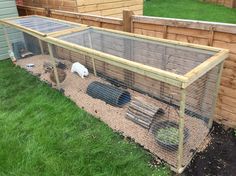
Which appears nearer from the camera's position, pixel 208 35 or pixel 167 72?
pixel 167 72

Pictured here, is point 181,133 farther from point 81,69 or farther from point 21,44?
point 21,44

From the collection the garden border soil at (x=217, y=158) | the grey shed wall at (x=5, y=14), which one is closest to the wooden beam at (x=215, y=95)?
the garden border soil at (x=217, y=158)

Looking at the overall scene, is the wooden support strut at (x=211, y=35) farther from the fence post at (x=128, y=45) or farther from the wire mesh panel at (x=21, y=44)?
the wire mesh panel at (x=21, y=44)

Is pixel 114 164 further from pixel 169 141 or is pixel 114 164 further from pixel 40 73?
pixel 40 73

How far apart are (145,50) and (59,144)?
1.83 m

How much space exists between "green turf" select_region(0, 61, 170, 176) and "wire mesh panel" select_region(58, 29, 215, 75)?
3.67 ft

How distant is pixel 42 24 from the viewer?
558 cm

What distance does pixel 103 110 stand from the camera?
4.37 meters

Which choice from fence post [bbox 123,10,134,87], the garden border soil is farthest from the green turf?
fence post [bbox 123,10,134,87]

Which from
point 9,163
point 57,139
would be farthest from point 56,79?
point 9,163

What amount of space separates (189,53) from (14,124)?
2.78 m

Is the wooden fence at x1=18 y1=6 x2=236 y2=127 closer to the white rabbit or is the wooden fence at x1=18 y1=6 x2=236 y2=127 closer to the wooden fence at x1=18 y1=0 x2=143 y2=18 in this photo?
the white rabbit

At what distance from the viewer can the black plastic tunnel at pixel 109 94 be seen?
445 cm

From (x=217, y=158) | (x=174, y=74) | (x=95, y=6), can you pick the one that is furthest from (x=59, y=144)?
(x=95, y=6)
